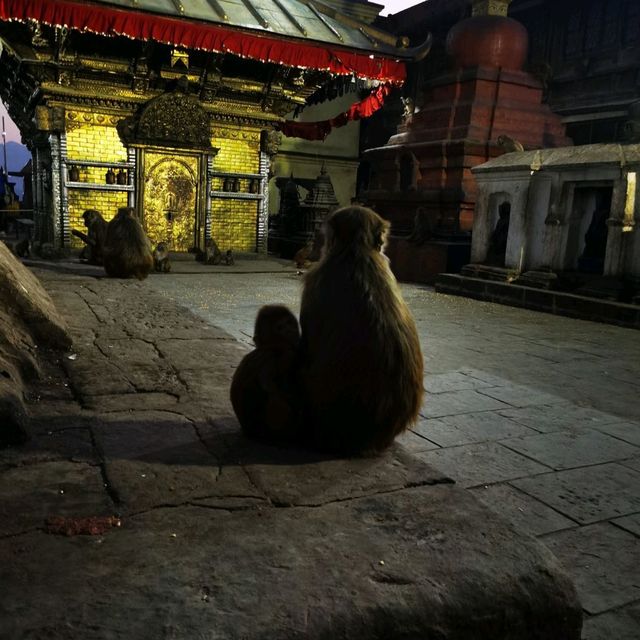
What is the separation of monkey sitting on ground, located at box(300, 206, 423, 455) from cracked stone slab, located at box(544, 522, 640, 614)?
78cm

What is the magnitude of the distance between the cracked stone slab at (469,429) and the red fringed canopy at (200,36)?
9184 mm

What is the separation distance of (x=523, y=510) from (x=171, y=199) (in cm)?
1173

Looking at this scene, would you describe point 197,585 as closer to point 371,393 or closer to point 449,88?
point 371,393

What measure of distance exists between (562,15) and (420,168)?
633 centimetres

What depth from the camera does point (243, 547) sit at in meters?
1.69

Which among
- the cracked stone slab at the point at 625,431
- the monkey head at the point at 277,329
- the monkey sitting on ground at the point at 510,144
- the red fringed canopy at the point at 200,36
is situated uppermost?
the red fringed canopy at the point at 200,36

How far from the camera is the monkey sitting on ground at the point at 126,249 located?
27.5 ft

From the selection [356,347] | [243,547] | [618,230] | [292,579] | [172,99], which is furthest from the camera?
[172,99]

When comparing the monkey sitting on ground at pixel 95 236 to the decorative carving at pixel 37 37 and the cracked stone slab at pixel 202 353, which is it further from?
the cracked stone slab at pixel 202 353

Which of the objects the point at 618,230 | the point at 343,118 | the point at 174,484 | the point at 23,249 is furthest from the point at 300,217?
the point at 174,484

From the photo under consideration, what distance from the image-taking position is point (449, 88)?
1195cm

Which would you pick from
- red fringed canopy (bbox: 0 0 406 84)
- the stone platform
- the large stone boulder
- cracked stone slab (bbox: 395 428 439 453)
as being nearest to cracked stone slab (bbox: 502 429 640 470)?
cracked stone slab (bbox: 395 428 439 453)

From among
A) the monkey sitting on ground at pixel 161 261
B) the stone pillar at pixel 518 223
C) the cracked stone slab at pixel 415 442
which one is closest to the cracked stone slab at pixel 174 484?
the cracked stone slab at pixel 415 442

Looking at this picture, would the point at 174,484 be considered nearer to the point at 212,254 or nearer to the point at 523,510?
the point at 523,510
